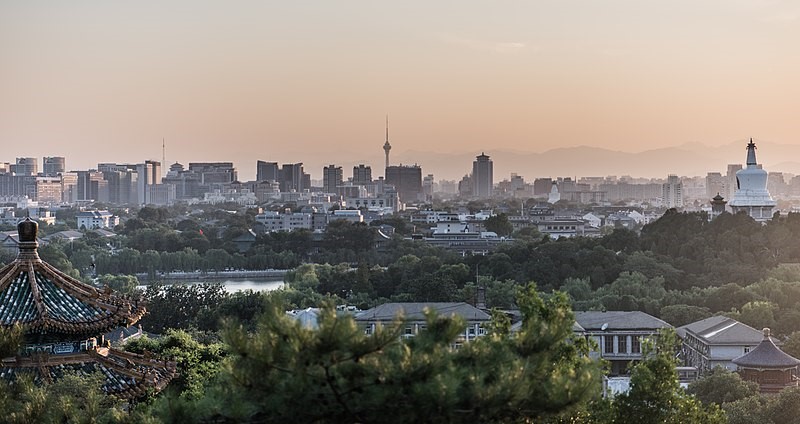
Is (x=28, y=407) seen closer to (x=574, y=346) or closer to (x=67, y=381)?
(x=67, y=381)

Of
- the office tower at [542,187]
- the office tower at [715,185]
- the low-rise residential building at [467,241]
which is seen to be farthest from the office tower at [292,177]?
the low-rise residential building at [467,241]

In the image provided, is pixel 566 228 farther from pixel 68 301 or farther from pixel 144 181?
pixel 144 181

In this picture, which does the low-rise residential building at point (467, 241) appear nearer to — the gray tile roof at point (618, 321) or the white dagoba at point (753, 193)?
the white dagoba at point (753, 193)

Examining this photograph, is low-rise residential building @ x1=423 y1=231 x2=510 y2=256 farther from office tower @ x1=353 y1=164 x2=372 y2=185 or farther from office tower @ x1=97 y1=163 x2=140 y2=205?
office tower @ x1=353 y1=164 x2=372 y2=185

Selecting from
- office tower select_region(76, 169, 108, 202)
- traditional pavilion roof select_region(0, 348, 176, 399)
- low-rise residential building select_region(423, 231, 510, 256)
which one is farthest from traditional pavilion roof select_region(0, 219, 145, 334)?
office tower select_region(76, 169, 108, 202)

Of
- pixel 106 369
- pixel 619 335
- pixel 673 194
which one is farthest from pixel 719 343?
pixel 673 194

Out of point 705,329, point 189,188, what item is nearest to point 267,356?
point 705,329
